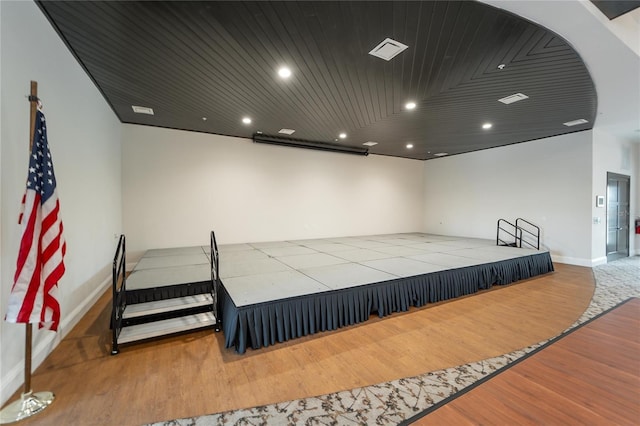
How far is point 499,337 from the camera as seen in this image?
3.09 m

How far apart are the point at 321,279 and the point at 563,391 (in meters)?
2.68

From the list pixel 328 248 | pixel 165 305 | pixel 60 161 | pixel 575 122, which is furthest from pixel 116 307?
pixel 575 122

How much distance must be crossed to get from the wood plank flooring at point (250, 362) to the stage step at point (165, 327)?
122 mm

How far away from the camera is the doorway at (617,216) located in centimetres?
714

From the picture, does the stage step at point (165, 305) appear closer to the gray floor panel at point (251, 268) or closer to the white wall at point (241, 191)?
the gray floor panel at point (251, 268)

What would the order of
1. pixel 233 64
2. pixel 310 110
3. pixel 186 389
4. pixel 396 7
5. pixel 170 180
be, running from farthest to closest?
pixel 170 180 → pixel 310 110 → pixel 233 64 → pixel 396 7 → pixel 186 389

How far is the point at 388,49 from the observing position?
321cm

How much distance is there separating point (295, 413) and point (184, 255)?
4591 mm

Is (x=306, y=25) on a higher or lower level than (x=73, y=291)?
higher

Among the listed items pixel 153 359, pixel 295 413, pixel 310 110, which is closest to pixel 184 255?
pixel 153 359

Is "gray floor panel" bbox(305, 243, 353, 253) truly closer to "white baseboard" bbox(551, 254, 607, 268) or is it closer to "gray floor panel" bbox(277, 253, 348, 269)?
"gray floor panel" bbox(277, 253, 348, 269)

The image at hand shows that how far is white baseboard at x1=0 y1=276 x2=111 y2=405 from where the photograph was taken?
2.03m

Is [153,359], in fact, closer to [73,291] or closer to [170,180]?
[73,291]

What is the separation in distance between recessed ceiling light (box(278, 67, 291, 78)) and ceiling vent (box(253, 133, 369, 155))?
3485mm
